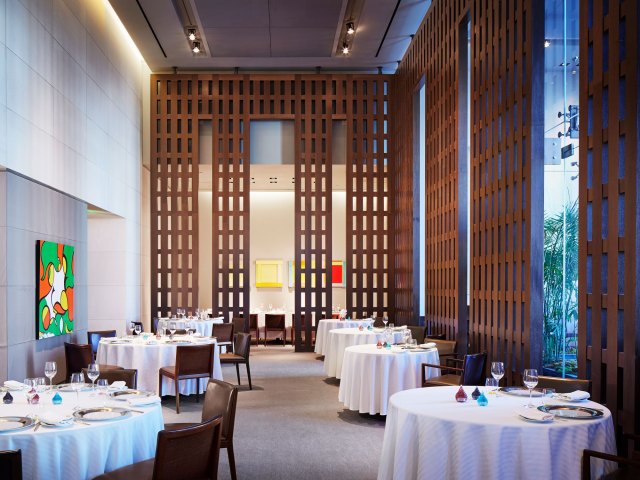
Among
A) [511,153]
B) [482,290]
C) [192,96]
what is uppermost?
[192,96]

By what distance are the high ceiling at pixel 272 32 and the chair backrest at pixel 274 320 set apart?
17.5 ft

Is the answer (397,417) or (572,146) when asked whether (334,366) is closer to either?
(572,146)

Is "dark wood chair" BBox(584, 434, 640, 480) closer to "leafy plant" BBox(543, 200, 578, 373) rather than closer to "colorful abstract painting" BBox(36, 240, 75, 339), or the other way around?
"leafy plant" BBox(543, 200, 578, 373)

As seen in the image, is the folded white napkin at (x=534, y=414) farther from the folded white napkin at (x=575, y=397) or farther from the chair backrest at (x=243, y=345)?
the chair backrest at (x=243, y=345)

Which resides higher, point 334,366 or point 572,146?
point 572,146

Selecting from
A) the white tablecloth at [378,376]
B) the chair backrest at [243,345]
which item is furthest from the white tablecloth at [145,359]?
the white tablecloth at [378,376]

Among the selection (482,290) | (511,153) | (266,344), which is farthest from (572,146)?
(266,344)

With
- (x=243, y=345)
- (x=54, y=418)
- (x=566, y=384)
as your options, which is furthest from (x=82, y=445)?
(x=243, y=345)

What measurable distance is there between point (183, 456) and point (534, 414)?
1969 millimetres

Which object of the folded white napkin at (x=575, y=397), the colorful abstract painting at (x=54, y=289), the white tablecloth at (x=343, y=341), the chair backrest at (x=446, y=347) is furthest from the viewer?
the white tablecloth at (x=343, y=341)

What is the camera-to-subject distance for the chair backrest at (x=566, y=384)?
14.6ft

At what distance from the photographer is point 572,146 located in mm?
6254

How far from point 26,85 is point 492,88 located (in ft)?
17.2

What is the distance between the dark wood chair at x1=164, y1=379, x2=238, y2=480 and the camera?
412 centimetres
